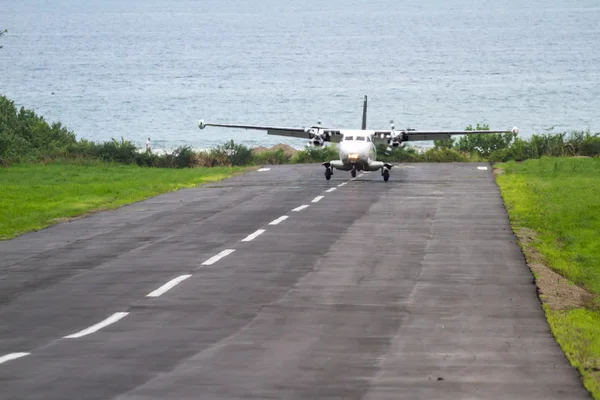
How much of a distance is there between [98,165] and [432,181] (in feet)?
60.9

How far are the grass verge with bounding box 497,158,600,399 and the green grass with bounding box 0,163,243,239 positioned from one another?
12352 mm

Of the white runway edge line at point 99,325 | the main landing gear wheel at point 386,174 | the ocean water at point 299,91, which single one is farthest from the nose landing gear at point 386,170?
the ocean water at point 299,91

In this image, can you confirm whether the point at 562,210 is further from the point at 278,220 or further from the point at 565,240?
the point at 278,220

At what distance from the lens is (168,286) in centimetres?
1870

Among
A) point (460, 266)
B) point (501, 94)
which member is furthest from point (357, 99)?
point (460, 266)

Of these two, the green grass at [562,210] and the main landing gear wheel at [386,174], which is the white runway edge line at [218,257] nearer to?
the green grass at [562,210]

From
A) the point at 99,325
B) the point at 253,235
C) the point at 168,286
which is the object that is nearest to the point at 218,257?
the point at 168,286

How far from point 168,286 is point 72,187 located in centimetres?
2283

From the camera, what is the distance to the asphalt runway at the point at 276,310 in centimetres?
1158

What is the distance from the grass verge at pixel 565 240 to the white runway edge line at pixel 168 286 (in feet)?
19.6

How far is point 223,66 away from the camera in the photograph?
182 meters

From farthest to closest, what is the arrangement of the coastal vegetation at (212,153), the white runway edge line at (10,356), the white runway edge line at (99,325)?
the coastal vegetation at (212,153), the white runway edge line at (99,325), the white runway edge line at (10,356)

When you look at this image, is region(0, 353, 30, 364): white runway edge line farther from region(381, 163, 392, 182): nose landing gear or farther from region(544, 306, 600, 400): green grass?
region(381, 163, 392, 182): nose landing gear

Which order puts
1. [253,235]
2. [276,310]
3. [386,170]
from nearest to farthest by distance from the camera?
[276,310] → [253,235] → [386,170]
